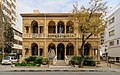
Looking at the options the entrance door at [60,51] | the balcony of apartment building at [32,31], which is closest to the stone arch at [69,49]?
the entrance door at [60,51]

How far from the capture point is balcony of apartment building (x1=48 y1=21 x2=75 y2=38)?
5208cm

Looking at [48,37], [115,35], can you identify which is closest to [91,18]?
[48,37]

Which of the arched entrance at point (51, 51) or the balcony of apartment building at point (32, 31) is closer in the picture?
the arched entrance at point (51, 51)

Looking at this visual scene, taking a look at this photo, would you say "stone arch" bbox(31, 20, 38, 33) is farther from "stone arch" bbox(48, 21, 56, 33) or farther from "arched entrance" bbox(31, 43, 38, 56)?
"arched entrance" bbox(31, 43, 38, 56)

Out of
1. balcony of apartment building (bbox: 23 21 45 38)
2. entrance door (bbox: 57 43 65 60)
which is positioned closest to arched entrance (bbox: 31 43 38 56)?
balcony of apartment building (bbox: 23 21 45 38)

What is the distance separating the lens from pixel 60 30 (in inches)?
2158

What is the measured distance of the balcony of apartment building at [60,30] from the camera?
5208 centimetres

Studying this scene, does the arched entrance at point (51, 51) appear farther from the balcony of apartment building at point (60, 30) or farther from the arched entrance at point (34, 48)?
the arched entrance at point (34, 48)

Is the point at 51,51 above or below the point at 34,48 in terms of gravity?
below

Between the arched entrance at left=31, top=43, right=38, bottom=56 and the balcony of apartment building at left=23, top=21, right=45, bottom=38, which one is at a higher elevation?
the balcony of apartment building at left=23, top=21, right=45, bottom=38

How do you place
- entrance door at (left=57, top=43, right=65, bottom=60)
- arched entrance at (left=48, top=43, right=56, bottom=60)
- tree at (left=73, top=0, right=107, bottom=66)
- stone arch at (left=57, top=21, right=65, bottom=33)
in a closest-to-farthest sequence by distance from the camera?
tree at (left=73, top=0, right=107, bottom=66)
arched entrance at (left=48, top=43, right=56, bottom=60)
entrance door at (left=57, top=43, right=65, bottom=60)
stone arch at (left=57, top=21, right=65, bottom=33)

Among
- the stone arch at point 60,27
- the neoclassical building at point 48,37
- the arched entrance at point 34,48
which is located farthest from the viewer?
the stone arch at point 60,27

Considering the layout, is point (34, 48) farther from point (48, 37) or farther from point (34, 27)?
point (34, 27)

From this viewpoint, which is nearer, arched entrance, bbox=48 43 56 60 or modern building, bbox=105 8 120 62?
arched entrance, bbox=48 43 56 60
